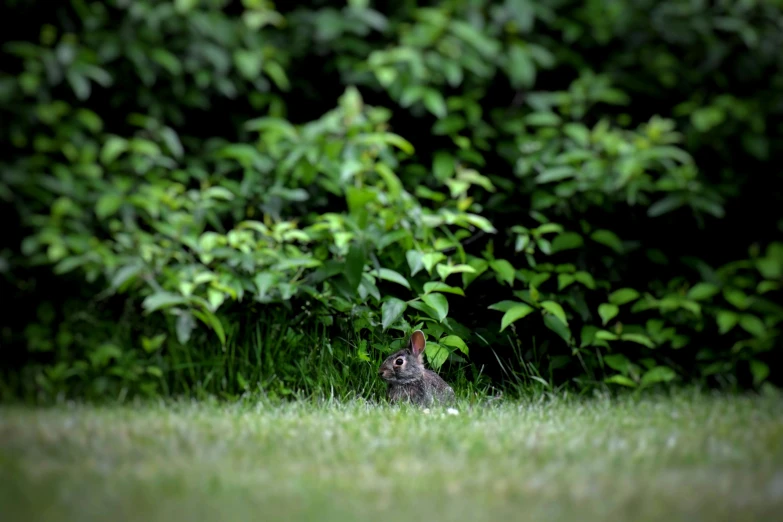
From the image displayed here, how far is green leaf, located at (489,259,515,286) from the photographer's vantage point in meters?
3.67

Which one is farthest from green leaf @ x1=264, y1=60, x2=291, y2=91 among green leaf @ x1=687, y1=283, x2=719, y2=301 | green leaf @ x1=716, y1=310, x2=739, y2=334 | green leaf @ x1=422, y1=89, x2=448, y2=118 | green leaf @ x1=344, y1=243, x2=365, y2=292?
green leaf @ x1=716, y1=310, x2=739, y2=334

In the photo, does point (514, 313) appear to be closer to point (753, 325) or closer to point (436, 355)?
point (436, 355)

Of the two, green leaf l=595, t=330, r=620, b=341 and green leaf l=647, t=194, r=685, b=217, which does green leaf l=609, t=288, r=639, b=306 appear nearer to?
green leaf l=595, t=330, r=620, b=341

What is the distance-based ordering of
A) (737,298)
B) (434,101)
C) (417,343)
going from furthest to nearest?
(434,101) < (737,298) < (417,343)

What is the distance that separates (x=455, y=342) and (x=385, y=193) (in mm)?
948

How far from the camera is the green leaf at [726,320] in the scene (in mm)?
3813

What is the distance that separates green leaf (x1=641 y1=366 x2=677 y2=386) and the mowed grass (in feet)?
2.49

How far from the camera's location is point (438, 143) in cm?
448

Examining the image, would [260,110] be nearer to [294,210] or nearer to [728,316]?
[294,210]

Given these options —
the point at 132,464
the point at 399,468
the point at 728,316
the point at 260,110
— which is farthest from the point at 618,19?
the point at 132,464

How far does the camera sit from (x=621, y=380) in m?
3.78

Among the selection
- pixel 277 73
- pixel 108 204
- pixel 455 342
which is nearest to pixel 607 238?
pixel 455 342

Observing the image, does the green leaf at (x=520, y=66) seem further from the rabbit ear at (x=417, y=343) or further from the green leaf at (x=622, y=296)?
the rabbit ear at (x=417, y=343)

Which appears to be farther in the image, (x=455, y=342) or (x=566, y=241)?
(x=566, y=241)
